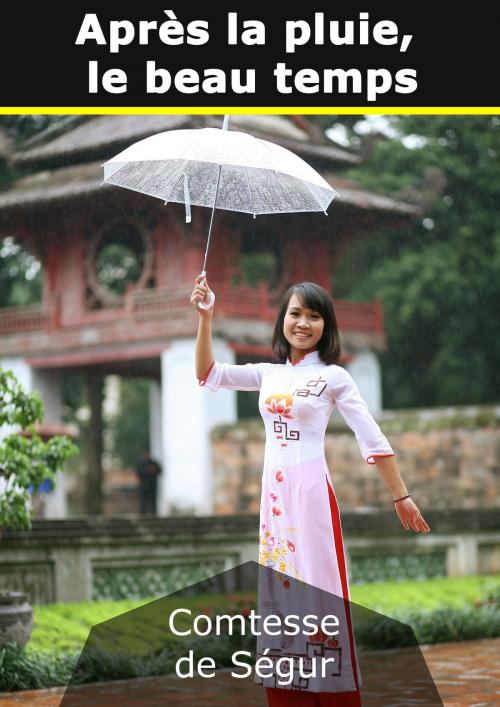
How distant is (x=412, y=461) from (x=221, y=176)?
14574 mm

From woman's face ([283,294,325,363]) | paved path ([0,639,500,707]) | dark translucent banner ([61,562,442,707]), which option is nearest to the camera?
dark translucent banner ([61,562,442,707])

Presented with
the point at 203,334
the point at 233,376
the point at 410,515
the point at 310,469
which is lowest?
the point at 410,515

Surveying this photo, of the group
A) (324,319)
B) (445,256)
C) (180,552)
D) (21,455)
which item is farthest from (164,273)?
(324,319)

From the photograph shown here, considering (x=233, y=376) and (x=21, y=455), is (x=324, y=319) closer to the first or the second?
(x=233, y=376)

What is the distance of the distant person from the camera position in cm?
2120

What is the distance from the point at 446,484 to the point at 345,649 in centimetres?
1502

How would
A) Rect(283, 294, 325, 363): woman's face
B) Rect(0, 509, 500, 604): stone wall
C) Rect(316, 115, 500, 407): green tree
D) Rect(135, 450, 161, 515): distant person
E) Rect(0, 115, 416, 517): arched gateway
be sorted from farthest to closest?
Rect(316, 115, 500, 407): green tree → Rect(135, 450, 161, 515): distant person → Rect(0, 115, 416, 517): arched gateway → Rect(0, 509, 500, 604): stone wall → Rect(283, 294, 325, 363): woman's face

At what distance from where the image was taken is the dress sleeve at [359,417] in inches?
180

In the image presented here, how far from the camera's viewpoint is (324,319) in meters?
4.73

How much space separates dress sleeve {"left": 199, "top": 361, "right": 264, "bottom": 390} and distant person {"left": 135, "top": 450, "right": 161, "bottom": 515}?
1641 cm

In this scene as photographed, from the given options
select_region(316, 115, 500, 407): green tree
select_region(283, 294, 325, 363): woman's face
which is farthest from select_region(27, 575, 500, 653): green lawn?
select_region(316, 115, 500, 407): green tree

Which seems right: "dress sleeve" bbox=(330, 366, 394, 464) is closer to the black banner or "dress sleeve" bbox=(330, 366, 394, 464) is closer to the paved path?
the paved path

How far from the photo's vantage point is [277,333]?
4.81 meters

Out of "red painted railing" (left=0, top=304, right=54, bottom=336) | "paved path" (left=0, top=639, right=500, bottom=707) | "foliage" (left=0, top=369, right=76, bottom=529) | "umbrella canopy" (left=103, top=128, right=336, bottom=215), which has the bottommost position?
"paved path" (left=0, top=639, right=500, bottom=707)
